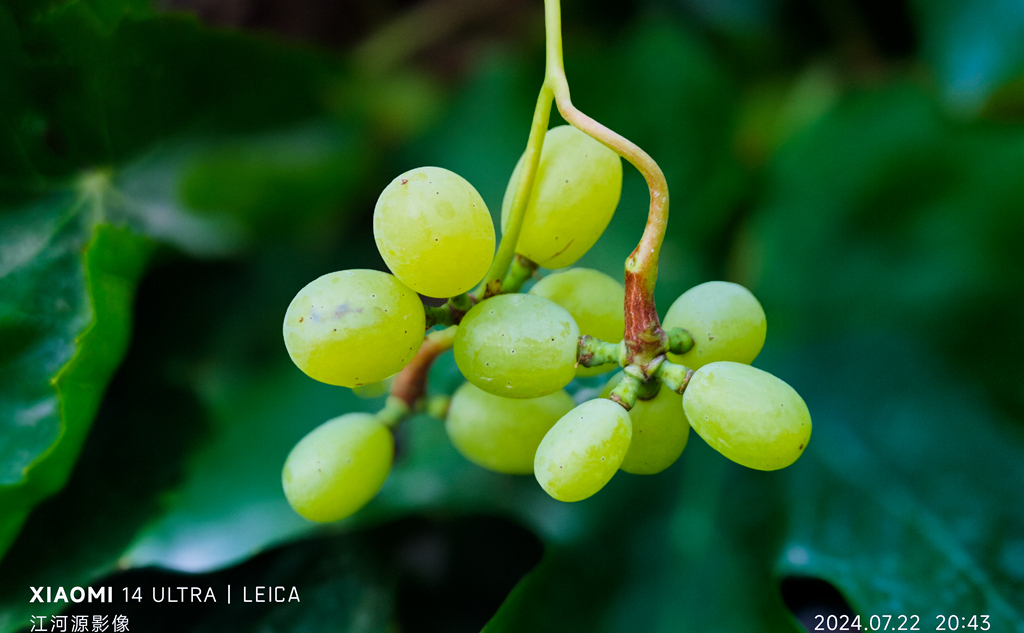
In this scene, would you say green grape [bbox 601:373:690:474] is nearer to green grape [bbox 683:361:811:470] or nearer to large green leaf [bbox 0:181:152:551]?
green grape [bbox 683:361:811:470]

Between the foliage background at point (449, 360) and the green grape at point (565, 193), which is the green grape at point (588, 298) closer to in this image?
the green grape at point (565, 193)

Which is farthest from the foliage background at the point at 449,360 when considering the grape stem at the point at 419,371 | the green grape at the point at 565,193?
the green grape at the point at 565,193

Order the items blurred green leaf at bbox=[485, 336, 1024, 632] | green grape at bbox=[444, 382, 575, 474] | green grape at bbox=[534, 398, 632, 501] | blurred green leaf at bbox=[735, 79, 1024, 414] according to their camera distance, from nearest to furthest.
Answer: green grape at bbox=[534, 398, 632, 501]
green grape at bbox=[444, 382, 575, 474]
blurred green leaf at bbox=[485, 336, 1024, 632]
blurred green leaf at bbox=[735, 79, 1024, 414]

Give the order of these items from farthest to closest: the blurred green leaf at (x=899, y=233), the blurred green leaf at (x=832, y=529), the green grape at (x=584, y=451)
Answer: the blurred green leaf at (x=899, y=233) < the blurred green leaf at (x=832, y=529) < the green grape at (x=584, y=451)

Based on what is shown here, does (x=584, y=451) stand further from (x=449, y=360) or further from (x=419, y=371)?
(x=449, y=360)

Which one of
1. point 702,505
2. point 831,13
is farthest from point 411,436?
point 831,13

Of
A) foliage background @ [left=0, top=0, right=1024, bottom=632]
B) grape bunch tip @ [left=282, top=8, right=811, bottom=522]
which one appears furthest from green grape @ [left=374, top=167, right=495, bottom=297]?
foliage background @ [left=0, top=0, right=1024, bottom=632]

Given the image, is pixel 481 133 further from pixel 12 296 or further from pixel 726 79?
pixel 12 296
